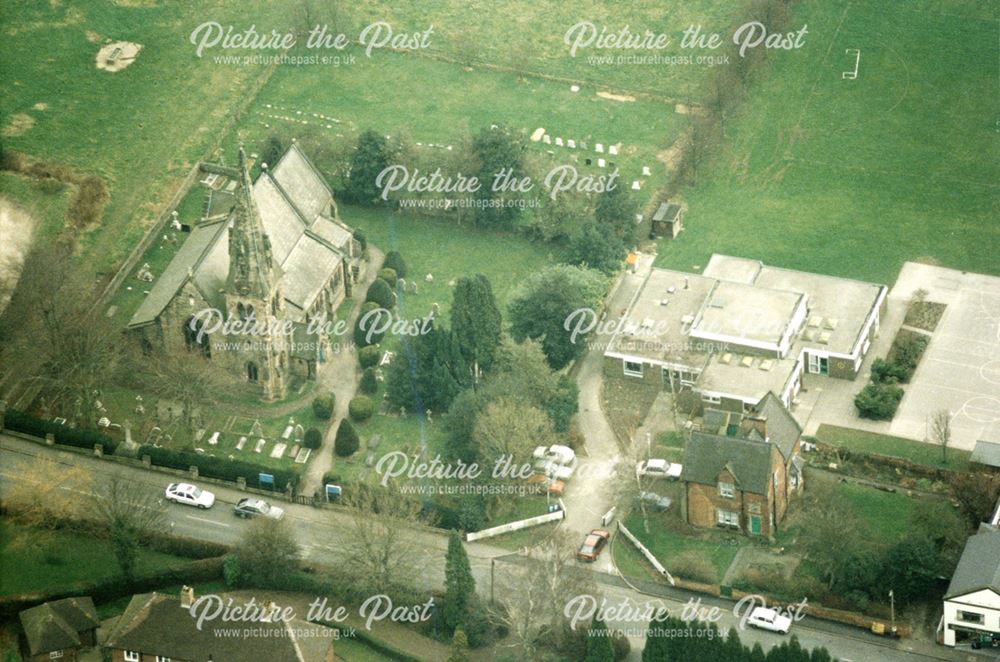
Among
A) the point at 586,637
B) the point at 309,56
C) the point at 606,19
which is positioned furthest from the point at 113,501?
the point at 606,19

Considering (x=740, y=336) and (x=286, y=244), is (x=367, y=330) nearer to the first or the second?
(x=286, y=244)

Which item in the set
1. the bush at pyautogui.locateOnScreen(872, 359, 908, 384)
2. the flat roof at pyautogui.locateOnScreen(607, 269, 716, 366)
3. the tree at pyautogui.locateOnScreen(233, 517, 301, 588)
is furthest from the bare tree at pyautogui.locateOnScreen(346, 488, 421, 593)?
the bush at pyautogui.locateOnScreen(872, 359, 908, 384)

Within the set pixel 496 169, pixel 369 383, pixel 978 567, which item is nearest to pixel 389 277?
pixel 496 169

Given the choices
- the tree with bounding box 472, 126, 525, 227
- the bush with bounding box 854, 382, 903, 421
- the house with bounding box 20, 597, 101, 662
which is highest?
the tree with bounding box 472, 126, 525, 227

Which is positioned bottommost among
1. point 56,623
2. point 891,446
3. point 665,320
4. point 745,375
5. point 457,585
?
point 56,623

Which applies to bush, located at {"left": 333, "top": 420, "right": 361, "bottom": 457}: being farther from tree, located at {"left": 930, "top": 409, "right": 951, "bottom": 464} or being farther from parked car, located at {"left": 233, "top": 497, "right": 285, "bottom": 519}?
tree, located at {"left": 930, "top": 409, "right": 951, "bottom": 464}

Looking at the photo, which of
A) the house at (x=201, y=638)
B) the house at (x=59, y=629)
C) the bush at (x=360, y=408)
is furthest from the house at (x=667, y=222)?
the house at (x=59, y=629)

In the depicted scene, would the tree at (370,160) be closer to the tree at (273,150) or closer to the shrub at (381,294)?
the tree at (273,150)
